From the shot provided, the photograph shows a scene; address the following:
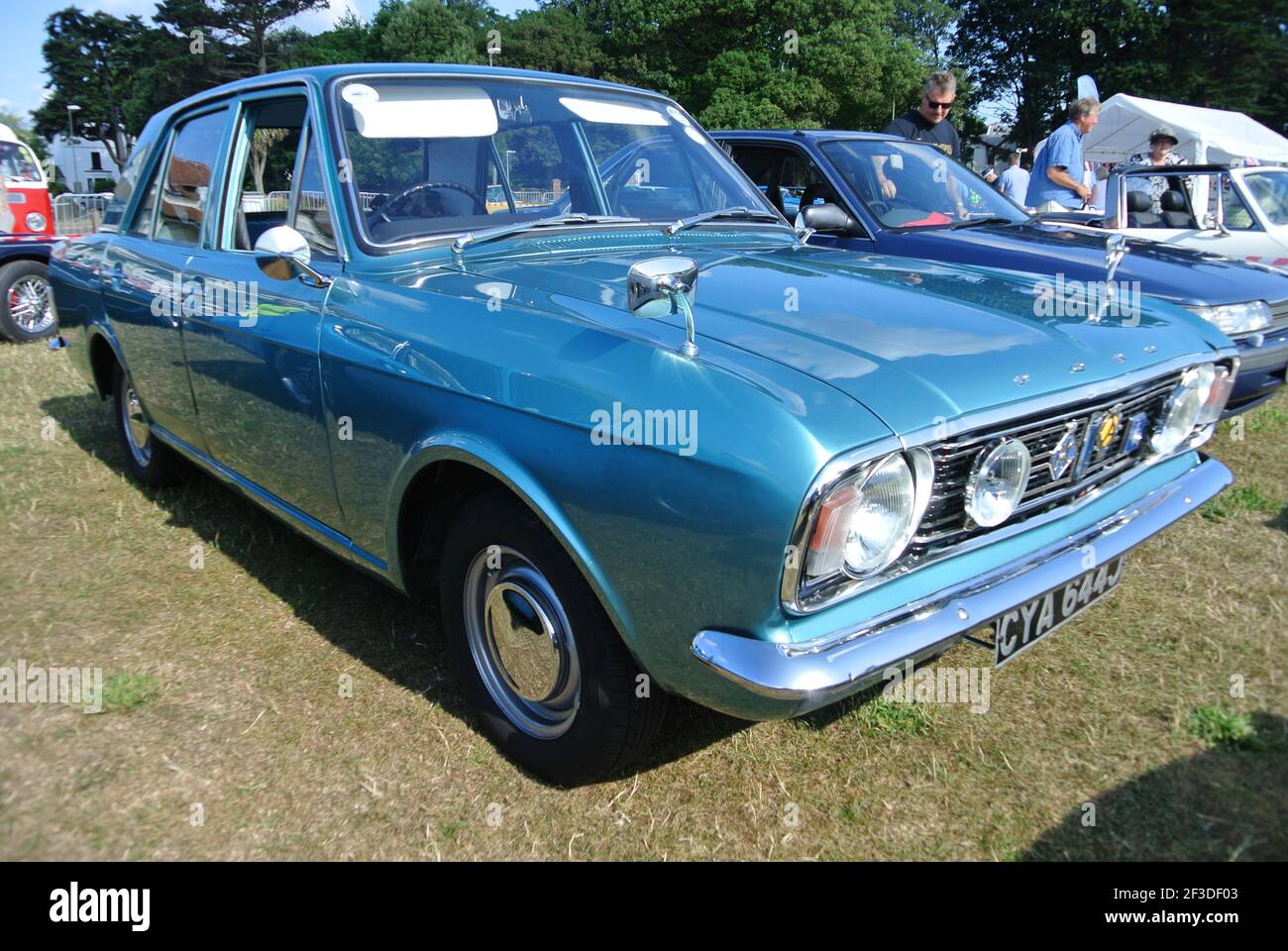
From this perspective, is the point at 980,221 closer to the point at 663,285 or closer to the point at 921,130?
the point at 921,130

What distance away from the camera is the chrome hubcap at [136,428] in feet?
14.3

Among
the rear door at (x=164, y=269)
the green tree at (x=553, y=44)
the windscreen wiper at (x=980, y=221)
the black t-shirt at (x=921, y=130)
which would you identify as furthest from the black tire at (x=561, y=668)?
the green tree at (x=553, y=44)

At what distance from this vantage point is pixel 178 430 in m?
3.82

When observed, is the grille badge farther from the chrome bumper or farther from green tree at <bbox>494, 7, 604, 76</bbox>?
green tree at <bbox>494, 7, 604, 76</bbox>

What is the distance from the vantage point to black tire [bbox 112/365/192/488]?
440 cm

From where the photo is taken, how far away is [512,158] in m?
3.06

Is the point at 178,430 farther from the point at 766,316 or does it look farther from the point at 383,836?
the point at 766,316

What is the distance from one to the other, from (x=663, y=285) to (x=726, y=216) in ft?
4.84

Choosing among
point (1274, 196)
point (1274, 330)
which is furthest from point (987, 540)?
point (1274, 196)
